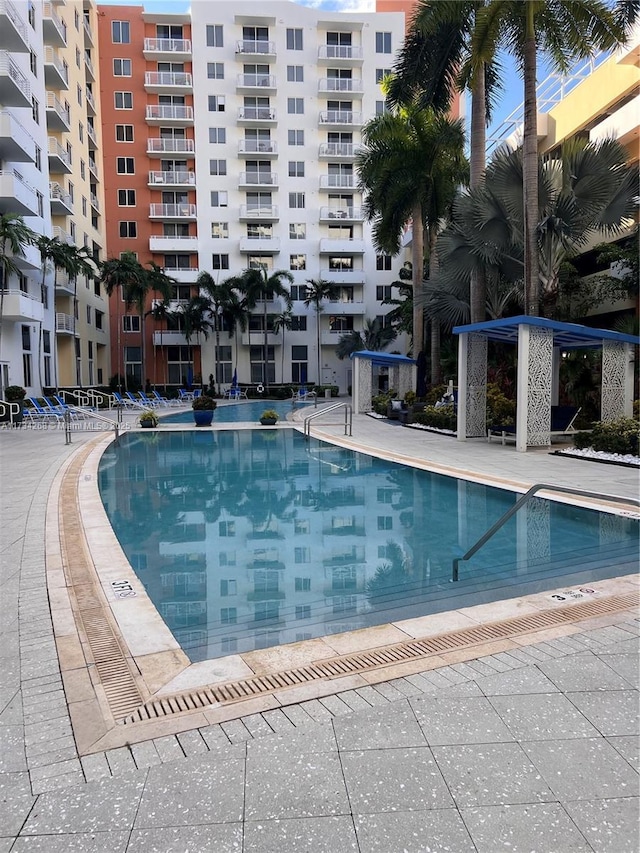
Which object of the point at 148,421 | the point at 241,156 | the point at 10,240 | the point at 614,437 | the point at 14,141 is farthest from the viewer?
the point at 241,156

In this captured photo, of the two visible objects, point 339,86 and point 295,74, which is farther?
point 295,74

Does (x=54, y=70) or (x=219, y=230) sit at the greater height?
(x=54, y=70)

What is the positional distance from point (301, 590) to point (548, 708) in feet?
8.55

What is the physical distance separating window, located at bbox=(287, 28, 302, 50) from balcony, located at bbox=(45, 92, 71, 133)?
19.7 meters

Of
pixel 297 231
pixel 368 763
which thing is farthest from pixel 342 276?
pixel 368 763

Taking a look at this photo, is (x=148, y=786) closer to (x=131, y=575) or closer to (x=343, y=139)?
(x=131, y=575)

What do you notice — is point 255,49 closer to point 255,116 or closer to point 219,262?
point 255,116

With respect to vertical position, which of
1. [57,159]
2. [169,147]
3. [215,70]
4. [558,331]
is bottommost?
[558,331]

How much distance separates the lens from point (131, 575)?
16.7 ft

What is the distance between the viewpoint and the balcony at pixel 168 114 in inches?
1746

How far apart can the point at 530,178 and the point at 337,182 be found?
34961 millimetres

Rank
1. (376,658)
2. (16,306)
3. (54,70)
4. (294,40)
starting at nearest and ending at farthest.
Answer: (376,658) → (16,306) → (54,70) → (294,40)

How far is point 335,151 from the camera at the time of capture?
4566cm

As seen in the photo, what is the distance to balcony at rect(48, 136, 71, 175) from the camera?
3216cm
